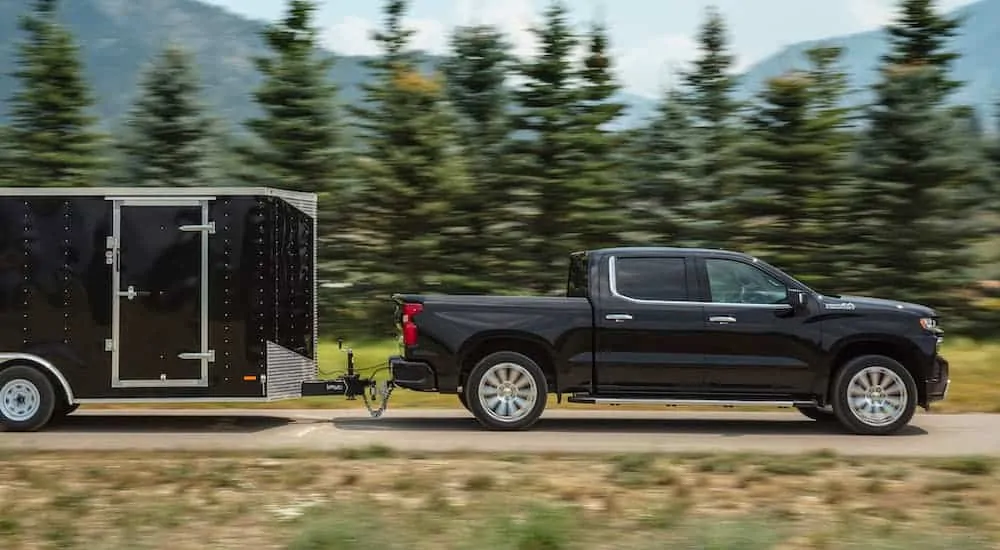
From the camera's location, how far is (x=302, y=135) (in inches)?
881

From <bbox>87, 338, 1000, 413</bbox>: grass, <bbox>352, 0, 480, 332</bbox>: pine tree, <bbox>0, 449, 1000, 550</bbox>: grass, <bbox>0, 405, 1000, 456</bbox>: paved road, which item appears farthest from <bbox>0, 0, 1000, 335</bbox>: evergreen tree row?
<bbox>0, 449, 1000, 550</bbox>: grass

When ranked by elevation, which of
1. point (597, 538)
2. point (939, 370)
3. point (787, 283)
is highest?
point (787, 283)

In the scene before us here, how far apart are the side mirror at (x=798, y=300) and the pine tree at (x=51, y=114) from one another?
1649cm

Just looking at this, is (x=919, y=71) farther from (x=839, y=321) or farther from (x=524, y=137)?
(x=839, y=321)

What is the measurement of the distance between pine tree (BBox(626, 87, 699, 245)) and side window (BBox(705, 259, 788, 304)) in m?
9.70

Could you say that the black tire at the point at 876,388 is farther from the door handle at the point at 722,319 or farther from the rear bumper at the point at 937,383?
the door handle at the point at 722,319

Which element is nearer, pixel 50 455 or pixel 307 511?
pixel 307 511

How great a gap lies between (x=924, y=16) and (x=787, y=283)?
13191 mm

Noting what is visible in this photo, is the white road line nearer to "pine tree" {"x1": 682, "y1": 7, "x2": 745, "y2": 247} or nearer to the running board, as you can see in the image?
the running board

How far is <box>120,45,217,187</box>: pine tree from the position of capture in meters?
24.3

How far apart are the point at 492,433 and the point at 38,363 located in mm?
4736

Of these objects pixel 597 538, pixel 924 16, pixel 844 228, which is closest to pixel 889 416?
pixel 597 538

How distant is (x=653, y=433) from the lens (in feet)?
39.1

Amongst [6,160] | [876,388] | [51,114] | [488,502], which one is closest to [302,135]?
[51,114]
